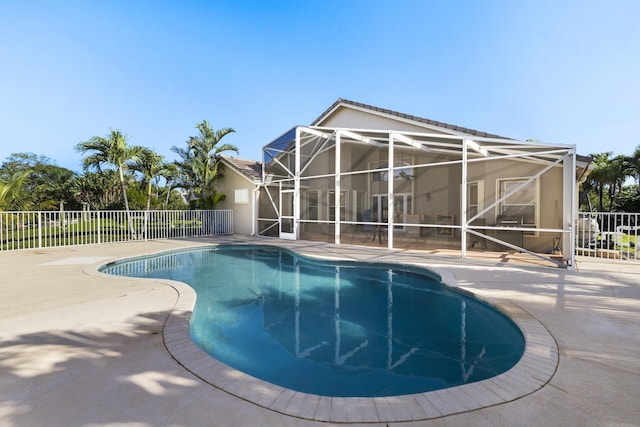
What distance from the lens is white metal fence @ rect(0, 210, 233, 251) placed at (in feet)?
35.0

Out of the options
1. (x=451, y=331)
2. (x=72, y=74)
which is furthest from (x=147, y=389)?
(x=72, y=74)

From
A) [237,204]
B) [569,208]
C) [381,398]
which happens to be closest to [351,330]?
[381,398]

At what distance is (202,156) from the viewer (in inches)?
617

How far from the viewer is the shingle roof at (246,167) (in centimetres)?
1570

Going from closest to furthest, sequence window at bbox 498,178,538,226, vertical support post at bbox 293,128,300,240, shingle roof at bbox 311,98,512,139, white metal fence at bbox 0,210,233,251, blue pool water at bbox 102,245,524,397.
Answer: blue pool water at bbox 102,245,524,397, shingle roof at bbox 311,98,512,139, window at bbox 498,178,538,226, white metal fence at bbox 0,210,233,251, vertical support post at bbox 293,128,300,240

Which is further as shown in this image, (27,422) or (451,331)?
(451,331)

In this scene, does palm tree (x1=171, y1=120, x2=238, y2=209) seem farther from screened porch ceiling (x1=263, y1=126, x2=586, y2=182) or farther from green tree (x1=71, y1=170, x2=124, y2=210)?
green tree (x1=71, y1=170, x2=124, y2=210)

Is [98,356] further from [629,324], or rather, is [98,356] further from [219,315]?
[629,324]

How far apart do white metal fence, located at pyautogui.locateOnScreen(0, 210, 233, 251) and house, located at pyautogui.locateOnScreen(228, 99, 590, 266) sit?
279cm

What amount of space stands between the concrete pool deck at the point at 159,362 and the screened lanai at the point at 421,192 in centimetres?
397

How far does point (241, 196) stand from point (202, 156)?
2.91 m

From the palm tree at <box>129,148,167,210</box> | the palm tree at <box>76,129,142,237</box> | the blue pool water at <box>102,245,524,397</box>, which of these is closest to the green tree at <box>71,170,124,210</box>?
the palm tree at <box>129,148,167,210</box>

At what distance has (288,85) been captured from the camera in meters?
18.9

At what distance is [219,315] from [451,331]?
3553mm
